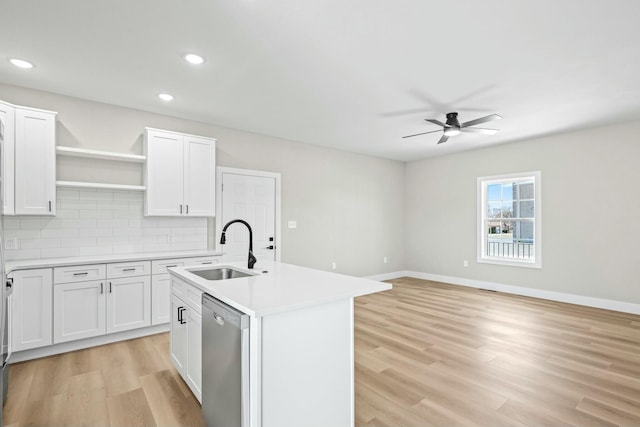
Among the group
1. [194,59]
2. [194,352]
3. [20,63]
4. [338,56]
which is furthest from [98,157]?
[338,56]

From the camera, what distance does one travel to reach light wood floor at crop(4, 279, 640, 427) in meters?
2.21

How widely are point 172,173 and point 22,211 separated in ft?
4.93

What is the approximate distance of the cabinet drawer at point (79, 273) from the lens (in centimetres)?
324

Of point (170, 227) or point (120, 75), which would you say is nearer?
point (120, 75)

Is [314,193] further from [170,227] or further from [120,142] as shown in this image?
[120,142]

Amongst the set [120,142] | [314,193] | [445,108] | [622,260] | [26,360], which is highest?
[445,108]

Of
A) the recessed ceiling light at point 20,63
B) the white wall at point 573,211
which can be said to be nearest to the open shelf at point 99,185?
the recessed ceiling light at point 20,63

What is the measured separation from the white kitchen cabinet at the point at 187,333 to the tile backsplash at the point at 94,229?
1.79 metres

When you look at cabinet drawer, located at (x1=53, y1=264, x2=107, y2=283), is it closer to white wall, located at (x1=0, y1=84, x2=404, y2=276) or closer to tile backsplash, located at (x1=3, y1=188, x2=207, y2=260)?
tile backsplash, located at (x1=3, y1=188, x2=207, y2=260)

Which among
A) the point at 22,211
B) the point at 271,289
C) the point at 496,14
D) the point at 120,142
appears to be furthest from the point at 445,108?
the point at 22,211

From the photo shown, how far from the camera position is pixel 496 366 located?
294 cm

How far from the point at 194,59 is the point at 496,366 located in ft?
12.8

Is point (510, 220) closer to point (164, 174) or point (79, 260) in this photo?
point (164, 174)

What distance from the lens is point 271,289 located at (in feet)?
6.40
